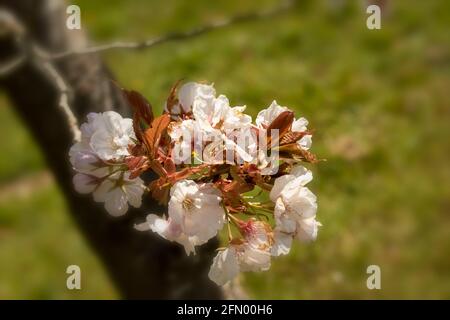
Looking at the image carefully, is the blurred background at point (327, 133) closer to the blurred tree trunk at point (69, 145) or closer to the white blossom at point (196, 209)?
the blurred tree trunk at point (69, 145)

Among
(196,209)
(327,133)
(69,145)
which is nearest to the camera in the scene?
(196,209)

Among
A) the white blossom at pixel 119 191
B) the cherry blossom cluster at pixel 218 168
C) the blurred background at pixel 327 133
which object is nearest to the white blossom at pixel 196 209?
the cherry blossom cluster at pixel 218 168

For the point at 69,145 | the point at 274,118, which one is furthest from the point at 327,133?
the point at 274,118

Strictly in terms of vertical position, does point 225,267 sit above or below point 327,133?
below

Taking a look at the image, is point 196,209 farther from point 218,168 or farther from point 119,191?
point 119,191

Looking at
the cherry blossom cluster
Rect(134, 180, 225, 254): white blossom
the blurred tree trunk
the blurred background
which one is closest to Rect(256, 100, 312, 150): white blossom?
the cherry blossom cluster

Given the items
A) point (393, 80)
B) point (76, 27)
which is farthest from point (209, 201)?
point (393, 80)
